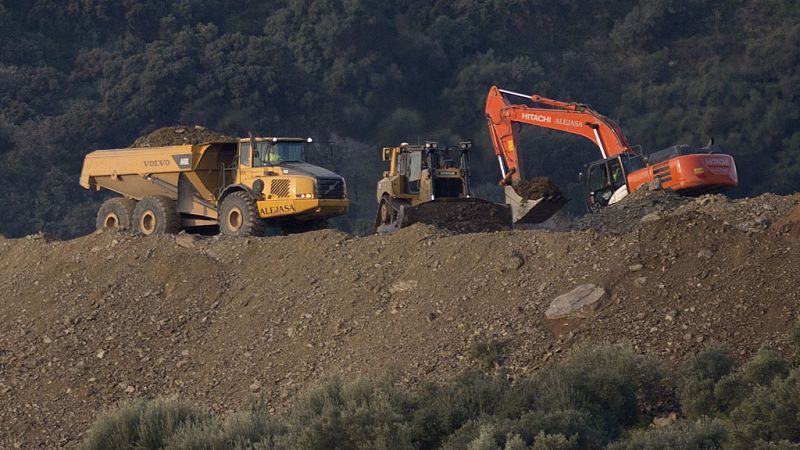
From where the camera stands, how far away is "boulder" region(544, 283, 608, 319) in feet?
64.2

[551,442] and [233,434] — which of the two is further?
[233,434]

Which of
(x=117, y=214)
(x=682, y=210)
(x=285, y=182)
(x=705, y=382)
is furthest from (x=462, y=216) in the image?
(x=705, y=382)

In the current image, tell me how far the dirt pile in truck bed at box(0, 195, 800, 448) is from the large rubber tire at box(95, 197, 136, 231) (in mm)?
3764

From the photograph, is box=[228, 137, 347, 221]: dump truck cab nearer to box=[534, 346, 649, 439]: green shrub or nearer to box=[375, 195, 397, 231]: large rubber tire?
box=[375, 195, 397, 231]: large rubber tire

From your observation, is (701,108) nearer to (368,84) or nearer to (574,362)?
(368,84)

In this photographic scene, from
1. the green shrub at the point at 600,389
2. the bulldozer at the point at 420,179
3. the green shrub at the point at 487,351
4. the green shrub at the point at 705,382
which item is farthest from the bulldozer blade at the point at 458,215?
the green shrub at the point at 705,382

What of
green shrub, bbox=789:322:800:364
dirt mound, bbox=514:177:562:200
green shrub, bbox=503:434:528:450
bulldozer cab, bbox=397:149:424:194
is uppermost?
bulldozer cab, bbox=397:149:424:194

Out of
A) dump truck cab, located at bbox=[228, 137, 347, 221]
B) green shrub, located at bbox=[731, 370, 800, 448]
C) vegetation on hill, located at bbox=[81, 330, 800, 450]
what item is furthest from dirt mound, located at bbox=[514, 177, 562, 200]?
green shrub, located at bbox=[731, 370, 800, 448]

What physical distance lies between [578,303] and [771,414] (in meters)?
4.58

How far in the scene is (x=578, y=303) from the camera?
64.6ft

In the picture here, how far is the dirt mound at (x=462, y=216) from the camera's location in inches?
1033

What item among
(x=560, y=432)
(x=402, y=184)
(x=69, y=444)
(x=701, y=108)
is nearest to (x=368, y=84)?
(x=701, y=108)

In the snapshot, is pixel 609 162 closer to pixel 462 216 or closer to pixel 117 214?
pixel 462 216

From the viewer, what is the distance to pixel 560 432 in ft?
50.1
